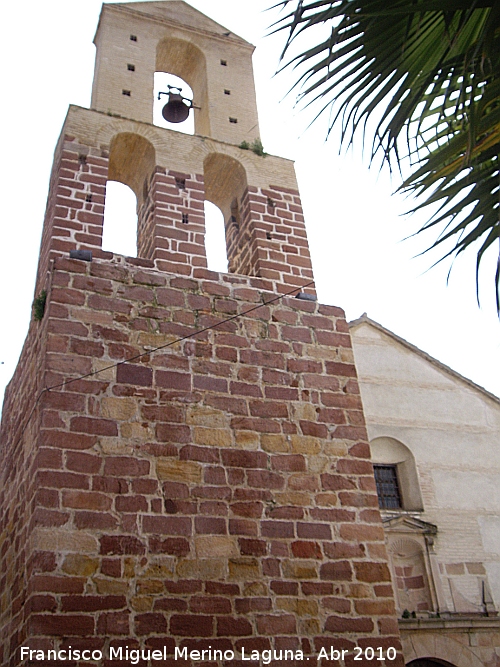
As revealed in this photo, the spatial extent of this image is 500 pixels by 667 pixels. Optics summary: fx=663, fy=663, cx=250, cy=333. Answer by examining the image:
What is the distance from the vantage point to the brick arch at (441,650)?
323 inches

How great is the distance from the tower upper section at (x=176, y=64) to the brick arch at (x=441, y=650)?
21.0ft

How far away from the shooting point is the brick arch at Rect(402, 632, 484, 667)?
820cm

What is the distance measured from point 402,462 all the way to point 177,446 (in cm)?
549

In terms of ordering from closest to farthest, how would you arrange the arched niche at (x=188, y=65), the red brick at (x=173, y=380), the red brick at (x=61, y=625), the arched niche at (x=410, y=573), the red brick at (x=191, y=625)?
1. the red brick at (x=61, y=625)
2. the red brick at (x=191, y=625)
3. the red brick at (x=173, y=380)
4. the arched niche at (x=188, y=65)
5. the arched niche at (x=410, y=573)

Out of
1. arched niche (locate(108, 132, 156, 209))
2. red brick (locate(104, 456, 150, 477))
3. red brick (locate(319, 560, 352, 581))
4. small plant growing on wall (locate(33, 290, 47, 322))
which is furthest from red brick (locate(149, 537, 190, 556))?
arched niche (locate(108, 132, 156, 209))

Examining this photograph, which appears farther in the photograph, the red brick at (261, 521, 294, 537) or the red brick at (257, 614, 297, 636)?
the red brick at (261, 521, 294, 537)

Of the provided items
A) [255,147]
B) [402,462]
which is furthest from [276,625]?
[402,462]

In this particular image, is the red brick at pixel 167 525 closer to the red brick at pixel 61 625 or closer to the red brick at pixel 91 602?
the red brick at pixel 91 602

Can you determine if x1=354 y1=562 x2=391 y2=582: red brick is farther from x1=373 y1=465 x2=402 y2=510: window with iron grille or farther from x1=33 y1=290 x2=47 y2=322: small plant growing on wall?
x1=373 y1=465 x2=402 y2=510: window with iron grille

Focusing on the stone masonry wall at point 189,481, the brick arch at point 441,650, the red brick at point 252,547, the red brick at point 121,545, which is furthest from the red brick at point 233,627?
the brick arch at point 441,650

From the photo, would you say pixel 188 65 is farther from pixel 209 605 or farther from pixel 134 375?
pixel 209 605

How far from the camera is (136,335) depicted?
5.27 meters

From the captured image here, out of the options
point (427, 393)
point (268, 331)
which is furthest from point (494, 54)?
point (427, 393)

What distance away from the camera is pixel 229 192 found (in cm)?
729
